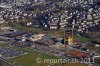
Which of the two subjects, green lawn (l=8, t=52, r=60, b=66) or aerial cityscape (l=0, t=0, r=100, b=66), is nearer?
green lawn (l=8, t=52, r=60, b=66)

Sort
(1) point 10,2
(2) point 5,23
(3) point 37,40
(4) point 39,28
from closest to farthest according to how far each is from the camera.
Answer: (3) point 37,40 → (4) point 39,28 → (2) point 5,23 → (1) point 10,2

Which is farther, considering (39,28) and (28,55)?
(39,28)

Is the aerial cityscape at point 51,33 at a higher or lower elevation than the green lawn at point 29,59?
higher

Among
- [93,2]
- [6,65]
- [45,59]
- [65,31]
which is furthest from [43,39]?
[93,2]

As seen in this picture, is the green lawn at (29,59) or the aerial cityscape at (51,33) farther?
the aerial cityscape at (51,33)

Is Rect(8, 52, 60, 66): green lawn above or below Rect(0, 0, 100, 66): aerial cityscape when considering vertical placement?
below

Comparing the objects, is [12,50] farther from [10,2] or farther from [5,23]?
[10,2]

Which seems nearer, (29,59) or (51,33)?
(29,59)

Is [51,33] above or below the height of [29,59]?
above
